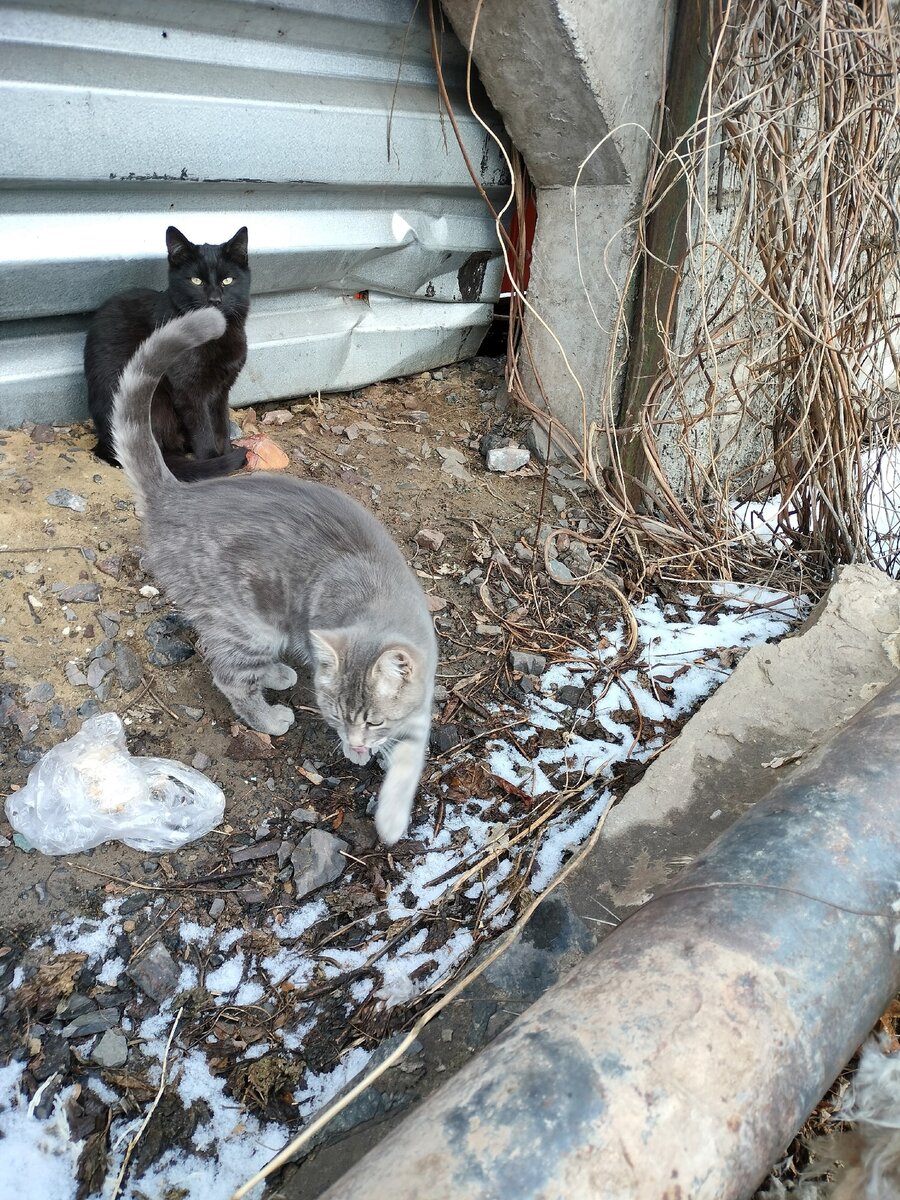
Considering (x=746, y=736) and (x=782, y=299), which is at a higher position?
(x=782, y=299)

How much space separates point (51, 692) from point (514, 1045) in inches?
66.8

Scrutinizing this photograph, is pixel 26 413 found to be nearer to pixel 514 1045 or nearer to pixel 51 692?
pixel 51 692

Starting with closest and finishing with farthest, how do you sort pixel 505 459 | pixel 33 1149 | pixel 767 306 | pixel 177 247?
pixel 33 1149, pixel 177 247, pixel 767 306, pixel 505 459

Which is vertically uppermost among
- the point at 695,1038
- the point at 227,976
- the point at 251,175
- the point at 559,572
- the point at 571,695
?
the point at 251,175

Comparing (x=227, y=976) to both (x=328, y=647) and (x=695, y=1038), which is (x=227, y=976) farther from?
(x=695, y=1038)

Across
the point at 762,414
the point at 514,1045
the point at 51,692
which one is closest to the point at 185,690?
the point at 51,692

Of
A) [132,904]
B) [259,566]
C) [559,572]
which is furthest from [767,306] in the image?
[132,904]

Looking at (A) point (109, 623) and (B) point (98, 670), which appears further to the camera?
(A) point (109, 623)

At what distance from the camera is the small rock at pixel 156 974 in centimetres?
184

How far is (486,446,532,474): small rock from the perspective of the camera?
378 centimetres

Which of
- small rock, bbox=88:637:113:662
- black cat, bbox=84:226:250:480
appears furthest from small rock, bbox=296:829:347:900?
black cat, bbox=84:226:250:480

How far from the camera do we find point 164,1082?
168 centimetres

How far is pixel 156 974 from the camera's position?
1860 mm

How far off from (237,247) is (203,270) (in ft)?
0.55
